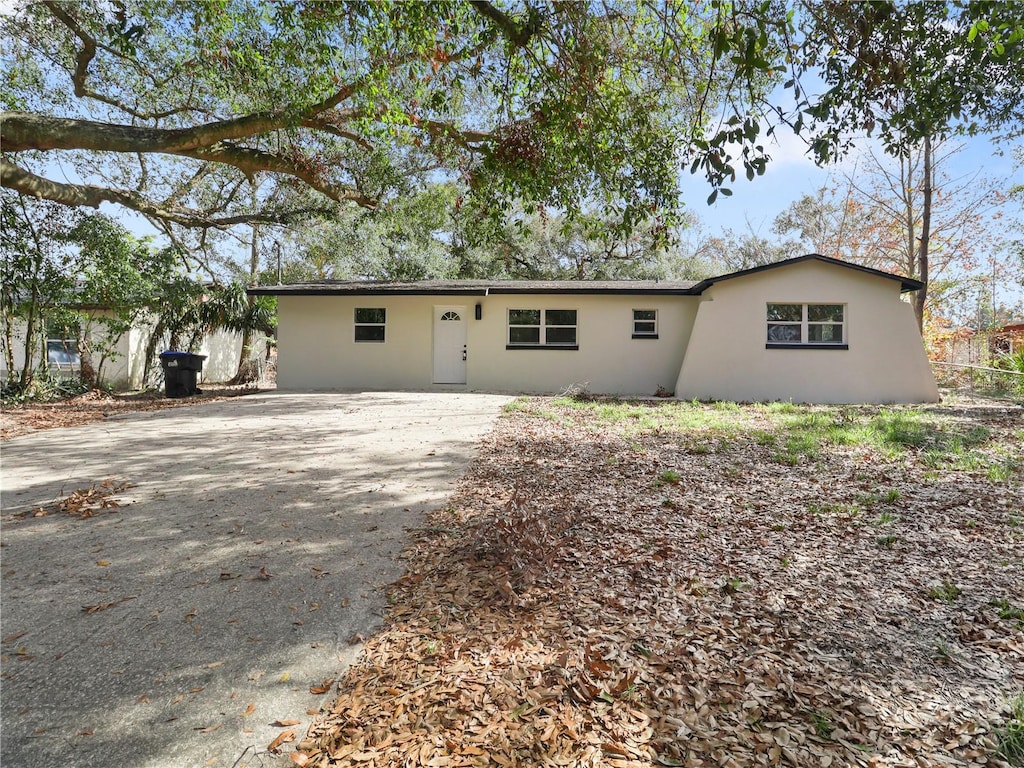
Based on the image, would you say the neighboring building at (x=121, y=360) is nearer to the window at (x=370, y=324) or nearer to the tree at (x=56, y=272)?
the tree at (x=56, y=272)

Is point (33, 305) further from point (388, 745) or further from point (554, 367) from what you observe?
point (388, 745)

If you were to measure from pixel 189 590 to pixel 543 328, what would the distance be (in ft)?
37.7

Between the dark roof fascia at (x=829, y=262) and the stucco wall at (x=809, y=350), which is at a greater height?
the dark roof fascia at (x=829, y=262)

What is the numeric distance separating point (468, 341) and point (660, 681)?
39.3 ft

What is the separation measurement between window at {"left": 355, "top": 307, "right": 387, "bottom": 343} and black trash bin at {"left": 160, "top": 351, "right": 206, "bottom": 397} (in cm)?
372

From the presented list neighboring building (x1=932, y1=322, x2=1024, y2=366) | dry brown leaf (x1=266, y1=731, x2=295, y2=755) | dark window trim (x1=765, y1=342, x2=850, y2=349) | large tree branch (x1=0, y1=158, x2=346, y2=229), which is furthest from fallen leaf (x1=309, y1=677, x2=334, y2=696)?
neighboring building (x1=932, y1=322, x2=1024, y2=366)

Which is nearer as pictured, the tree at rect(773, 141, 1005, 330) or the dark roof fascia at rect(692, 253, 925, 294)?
the dark roof fascia at rect(692, 253, 925, 294)

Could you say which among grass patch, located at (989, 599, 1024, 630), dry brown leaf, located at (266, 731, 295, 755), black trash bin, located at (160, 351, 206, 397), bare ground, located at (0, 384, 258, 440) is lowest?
dry brown leaf, located at (266, 731, 295, 755)

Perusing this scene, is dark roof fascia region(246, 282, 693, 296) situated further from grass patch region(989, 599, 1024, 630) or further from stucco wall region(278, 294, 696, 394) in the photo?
grass patch region(989, 599, 1024, 630)

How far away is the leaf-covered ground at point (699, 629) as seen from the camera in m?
1.60

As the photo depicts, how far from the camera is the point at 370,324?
13672 millimetres

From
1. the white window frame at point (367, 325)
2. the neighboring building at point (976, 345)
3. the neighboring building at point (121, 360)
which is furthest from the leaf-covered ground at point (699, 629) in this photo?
the neighboring building at point (976, 345)

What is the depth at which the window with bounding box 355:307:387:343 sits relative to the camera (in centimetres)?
1365

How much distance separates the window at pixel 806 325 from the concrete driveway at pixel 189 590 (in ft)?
31.2
